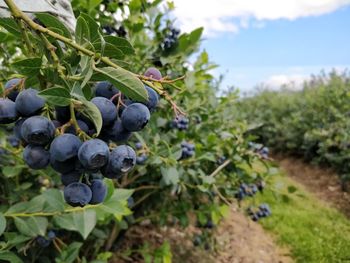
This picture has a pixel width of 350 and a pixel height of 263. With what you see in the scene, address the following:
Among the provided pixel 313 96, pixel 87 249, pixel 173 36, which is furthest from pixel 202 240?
pixel 313 96

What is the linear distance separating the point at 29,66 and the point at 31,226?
88 cm

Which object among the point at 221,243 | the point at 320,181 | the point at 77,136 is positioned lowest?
the point at 221,243

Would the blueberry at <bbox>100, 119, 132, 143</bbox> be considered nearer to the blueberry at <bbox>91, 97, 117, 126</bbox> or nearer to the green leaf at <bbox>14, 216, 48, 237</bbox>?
→ the blueberry at <bbox>91, 97, 117, 126</bbox>

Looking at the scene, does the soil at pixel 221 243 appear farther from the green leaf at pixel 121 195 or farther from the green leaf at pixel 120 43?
the green leaf at pixel 120 43

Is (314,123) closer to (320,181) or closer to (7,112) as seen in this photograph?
(320,181)

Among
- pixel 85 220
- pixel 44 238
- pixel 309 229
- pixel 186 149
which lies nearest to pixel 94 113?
pixel 85 220

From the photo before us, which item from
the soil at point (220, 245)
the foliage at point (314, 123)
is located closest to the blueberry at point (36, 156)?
the soil at point (220, 245)

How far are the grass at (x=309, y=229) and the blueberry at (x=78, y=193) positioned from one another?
2090mm

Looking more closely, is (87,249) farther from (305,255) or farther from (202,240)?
(305,255)

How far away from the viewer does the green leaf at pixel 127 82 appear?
686mm

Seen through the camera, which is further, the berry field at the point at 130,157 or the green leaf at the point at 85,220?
the green leaf at the point at 85,220

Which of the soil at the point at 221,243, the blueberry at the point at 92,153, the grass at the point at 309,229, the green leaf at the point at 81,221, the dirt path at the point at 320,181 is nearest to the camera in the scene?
the blueberry at the point at 92,153

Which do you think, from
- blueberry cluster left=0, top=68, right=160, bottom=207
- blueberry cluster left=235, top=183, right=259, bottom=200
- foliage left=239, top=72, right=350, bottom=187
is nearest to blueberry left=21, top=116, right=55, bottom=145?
blueberry cluster left=0, top=68, right=160, bottom=207

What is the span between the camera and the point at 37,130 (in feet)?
2.32
